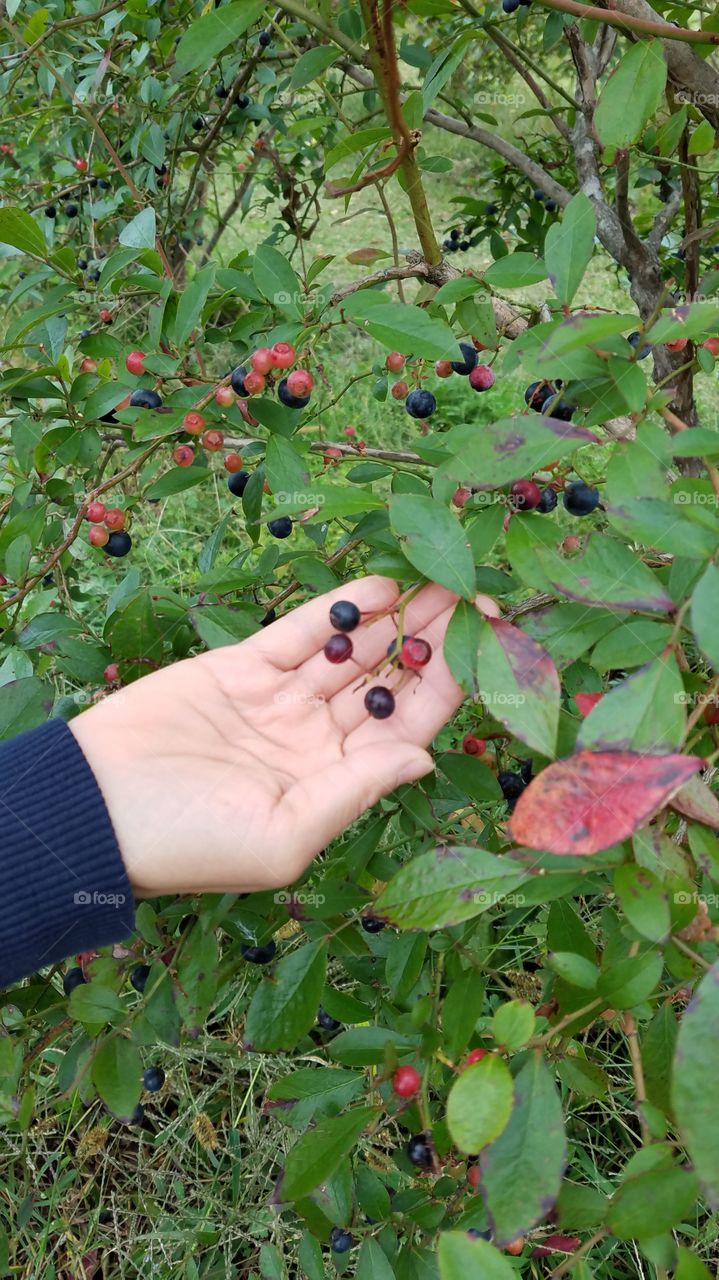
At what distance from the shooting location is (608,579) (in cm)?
75

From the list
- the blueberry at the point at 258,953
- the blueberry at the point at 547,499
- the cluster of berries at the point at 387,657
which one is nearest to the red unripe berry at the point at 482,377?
the blueberry at the point at 547,499

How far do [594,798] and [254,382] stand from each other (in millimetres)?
723

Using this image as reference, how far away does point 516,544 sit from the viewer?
83 cm

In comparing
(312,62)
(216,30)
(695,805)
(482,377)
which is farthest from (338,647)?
(312,62)

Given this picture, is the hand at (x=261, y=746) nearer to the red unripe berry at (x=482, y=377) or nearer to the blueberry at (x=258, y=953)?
the blueberry at (x=258, y=953)

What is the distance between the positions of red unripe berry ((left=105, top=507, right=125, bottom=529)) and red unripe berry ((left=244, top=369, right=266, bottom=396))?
0.33 meters

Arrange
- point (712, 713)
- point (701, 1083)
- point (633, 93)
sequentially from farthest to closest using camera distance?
point (633, 93) → point (712, 713) → point (701, 1083)

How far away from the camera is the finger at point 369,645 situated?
1.01 meters

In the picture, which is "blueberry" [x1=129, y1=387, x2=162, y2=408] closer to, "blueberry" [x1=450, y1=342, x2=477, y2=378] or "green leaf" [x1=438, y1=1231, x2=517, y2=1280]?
"blueberry" [x1=450, y1=342, x2=477, y2=378]

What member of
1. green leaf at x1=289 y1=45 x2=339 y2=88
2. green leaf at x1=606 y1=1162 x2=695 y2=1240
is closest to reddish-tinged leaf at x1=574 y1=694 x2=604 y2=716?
green leaf at x1=606 y1=1162 x2=695 y2=1240

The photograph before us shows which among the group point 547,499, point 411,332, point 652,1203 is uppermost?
point 411,332

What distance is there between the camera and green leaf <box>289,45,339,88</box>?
1261mm

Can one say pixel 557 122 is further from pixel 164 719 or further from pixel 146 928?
pixel 146 928

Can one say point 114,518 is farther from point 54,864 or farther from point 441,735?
point 441,735
